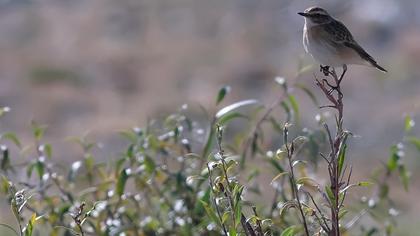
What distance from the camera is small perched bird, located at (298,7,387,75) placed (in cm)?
514

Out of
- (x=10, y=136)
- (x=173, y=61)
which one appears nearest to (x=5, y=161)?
(x=10, y=136)

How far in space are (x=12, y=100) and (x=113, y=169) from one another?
635 inches

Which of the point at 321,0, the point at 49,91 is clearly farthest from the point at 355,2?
the point at 49,91

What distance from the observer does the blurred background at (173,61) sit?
1827 centimetres

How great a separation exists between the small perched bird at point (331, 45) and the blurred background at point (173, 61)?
855 cm

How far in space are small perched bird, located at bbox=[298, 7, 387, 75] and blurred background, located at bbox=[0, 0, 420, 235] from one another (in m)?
8.55

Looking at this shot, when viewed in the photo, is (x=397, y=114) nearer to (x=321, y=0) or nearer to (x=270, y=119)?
(x=321, y=0)

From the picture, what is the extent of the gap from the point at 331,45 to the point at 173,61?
61.0ft

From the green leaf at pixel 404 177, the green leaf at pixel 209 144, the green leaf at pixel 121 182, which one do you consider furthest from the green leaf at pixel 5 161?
the green leaf at pixel 404 177

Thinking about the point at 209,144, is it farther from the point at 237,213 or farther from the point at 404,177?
the point at 237,213

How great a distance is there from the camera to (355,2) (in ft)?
79.7

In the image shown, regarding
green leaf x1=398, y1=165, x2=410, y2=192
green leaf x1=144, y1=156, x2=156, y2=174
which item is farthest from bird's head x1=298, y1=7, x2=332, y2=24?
green leaf x1=144, y1=156, x2=156, y2=174

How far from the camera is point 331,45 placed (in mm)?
5266

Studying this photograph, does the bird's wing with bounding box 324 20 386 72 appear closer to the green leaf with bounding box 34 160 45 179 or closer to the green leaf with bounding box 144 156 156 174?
the green leaf with bounding box 144 156 156 174
